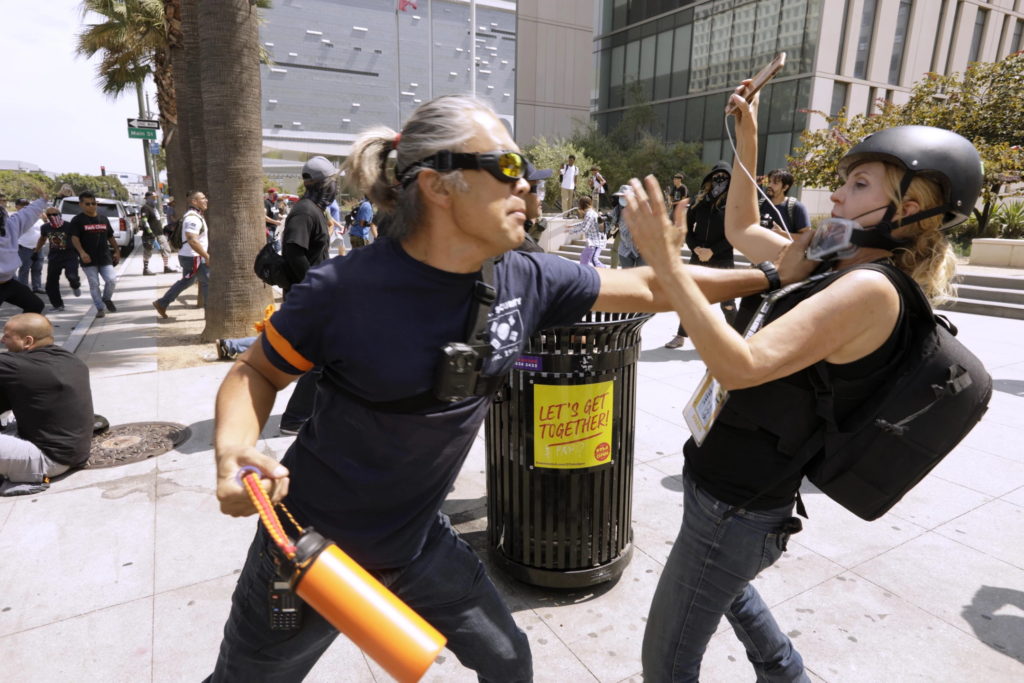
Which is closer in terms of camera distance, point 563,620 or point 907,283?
point 907,283

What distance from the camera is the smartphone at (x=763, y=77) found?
6.01 feet

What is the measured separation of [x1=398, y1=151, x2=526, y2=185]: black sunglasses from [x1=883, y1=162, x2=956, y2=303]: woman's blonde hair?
991 millimetres

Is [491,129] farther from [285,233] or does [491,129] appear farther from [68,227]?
[68,227]

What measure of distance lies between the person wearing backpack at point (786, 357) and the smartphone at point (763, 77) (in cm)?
34

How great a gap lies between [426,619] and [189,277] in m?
9.97

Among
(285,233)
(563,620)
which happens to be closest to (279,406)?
(285,233)

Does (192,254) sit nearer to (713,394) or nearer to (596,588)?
(596,588)

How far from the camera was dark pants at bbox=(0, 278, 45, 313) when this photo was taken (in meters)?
7.46

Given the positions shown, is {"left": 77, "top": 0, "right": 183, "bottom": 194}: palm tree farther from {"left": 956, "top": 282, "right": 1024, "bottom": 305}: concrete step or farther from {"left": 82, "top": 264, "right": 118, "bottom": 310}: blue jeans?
{"left": 956, "top": 282, "right": 1024, "bottom": 305}: concrete step

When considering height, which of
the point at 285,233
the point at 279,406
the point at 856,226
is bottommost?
the point at 279,406

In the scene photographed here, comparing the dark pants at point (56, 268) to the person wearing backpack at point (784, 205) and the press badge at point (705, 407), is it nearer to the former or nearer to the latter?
the person wearing backpack at point (784, 205)

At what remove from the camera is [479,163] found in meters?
→ 1.54

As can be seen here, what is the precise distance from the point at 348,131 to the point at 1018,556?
45632 millimetres

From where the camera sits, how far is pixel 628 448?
288 cm
